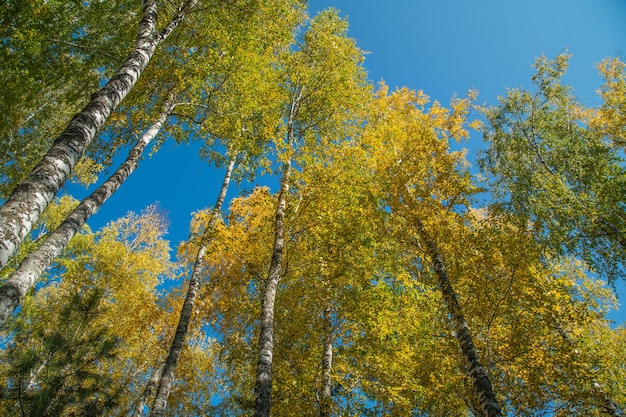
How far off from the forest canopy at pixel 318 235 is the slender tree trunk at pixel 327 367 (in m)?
0.05

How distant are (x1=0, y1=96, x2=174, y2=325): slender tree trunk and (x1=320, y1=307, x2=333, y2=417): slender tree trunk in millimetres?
6516

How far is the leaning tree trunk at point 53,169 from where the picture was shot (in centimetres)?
332

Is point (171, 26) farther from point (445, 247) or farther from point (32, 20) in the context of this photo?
point (445, 247)

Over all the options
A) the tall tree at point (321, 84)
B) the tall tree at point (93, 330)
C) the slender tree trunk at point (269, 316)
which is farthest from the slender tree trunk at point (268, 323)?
the tall tree at point (93, 330)

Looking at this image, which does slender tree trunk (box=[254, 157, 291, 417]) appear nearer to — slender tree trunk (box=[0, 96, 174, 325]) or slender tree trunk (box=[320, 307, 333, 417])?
slender tree trunk (box=[320, 307, 333, 417])

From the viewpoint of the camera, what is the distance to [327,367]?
9.51 meters

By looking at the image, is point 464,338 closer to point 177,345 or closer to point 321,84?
point 177,345

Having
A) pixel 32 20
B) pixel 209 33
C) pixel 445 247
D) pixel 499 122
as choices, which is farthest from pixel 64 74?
pixel 499 122

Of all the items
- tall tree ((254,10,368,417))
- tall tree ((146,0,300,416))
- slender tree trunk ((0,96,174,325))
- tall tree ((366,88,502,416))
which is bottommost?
slender tree trunk ((0,96,174,325))

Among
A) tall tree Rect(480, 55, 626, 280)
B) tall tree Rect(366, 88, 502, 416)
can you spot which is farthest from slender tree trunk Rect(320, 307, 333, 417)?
tall tree Rect(480, 55, 626, 280)

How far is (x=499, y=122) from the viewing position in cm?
1566

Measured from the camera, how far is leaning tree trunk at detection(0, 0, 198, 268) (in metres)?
3.32

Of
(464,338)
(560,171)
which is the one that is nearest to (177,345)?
(464,338)

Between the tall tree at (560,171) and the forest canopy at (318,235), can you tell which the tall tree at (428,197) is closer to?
the forest canopy at (318,235)
